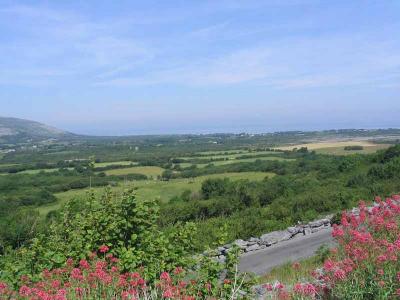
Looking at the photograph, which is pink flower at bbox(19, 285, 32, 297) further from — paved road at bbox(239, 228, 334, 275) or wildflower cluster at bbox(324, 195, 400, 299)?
paved road at bbox(239, 228, 334, 275)

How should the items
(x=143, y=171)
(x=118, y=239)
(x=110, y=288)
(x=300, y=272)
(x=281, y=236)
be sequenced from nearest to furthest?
(x=110, y=288) < (x=118, y=239) < (x=300, y=272) < (x=281, y=236) < (x=143, y=171)

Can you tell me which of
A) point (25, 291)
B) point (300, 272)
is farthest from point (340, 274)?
point (300, 272)

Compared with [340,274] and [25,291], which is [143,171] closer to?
[25,291]

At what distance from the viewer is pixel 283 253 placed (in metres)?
20.4

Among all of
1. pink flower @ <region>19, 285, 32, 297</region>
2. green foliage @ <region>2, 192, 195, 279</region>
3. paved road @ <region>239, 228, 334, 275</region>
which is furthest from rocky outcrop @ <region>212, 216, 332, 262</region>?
pink flower @ <region>19, 285, 32, 297</region>

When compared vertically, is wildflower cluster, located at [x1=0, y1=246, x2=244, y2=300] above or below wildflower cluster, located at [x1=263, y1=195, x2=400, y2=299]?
below

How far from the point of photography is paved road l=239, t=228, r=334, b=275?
18.7 metres

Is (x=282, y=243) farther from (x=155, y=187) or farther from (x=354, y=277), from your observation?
(x=155, y=187)

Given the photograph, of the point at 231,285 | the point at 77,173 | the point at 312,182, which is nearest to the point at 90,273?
the point at 231,285

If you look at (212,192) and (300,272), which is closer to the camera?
(300,272)

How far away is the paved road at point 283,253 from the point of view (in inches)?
736

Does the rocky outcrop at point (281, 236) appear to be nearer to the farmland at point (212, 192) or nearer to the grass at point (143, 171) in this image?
the farmland at point (212, 192)

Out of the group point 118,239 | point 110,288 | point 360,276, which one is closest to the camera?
point 360,276

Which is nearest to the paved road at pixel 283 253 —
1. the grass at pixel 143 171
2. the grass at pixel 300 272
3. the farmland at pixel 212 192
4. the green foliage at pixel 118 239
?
the farmland at pixel 212 192
